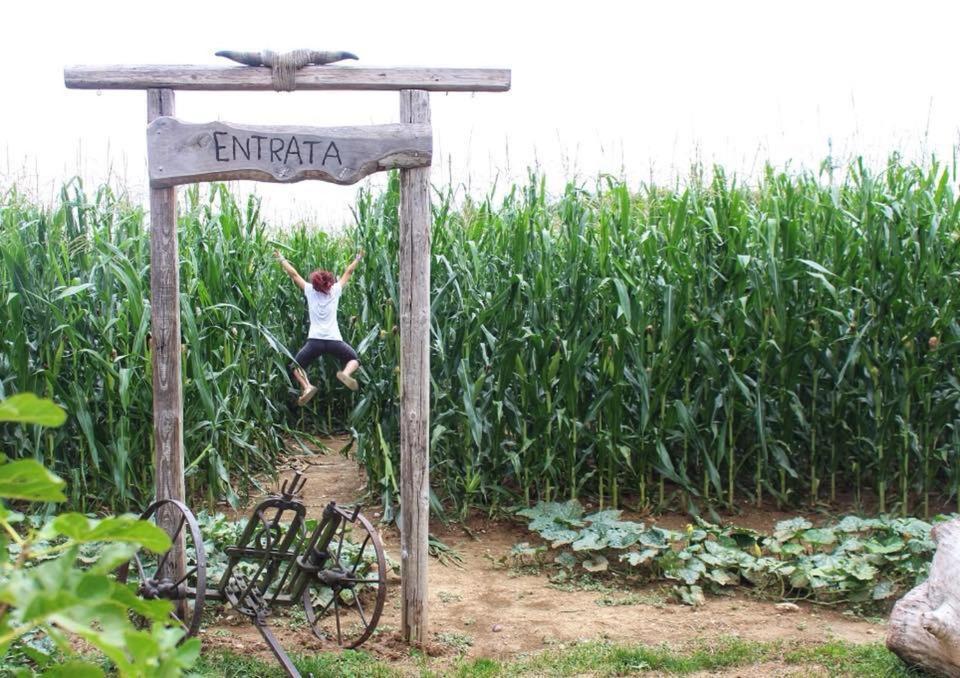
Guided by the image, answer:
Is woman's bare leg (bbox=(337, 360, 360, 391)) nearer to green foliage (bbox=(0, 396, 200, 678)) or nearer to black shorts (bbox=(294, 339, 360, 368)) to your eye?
black shorts (bbox=(294, 339, 360, 368))

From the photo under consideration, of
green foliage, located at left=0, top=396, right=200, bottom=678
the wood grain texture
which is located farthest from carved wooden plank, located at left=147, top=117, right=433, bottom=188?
green foliage, located at left=0, top=396, right=200, bottom=678

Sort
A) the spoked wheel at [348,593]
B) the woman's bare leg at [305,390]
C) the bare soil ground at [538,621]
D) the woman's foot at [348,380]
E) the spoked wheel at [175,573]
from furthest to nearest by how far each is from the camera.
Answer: the woman's bare leg at [305,390] → the woman's foot at [348,380] → the bare soil ground at [538,621] → the spoked wheel at [348,593] → the spoked wheel at [175,573]

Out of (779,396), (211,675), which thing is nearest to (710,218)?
(779,396)

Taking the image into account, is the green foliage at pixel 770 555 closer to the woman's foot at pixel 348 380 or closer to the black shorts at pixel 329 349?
the woman's foot at pixel 348 380

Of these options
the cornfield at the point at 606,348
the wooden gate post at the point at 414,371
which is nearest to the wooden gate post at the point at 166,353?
the wooden gate post at the point at 414,371

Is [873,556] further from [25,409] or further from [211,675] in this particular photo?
[25,409]

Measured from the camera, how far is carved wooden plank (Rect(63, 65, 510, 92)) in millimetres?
5012

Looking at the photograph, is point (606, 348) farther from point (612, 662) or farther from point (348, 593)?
point (612, 662)

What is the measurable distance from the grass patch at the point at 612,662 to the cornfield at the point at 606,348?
215 cm

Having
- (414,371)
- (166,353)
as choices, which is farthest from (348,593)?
(166,353)

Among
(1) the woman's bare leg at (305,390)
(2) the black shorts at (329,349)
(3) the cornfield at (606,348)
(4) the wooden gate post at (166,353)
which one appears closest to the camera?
(4) the wooden gate post at (166,353)

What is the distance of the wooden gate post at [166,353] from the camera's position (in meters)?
5.19

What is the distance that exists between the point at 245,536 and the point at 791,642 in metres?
2.95

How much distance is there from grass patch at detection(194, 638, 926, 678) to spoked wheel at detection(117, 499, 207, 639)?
12.0 inches
